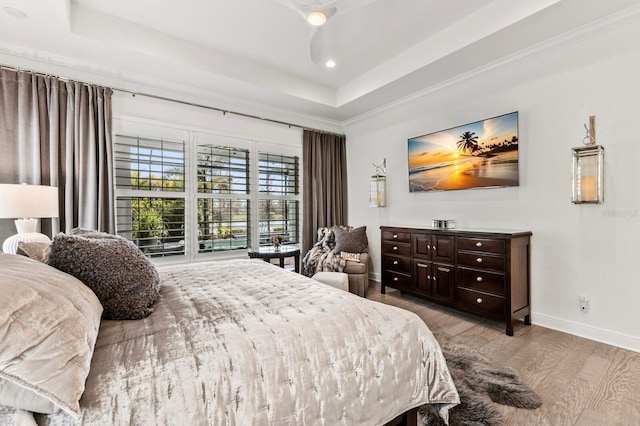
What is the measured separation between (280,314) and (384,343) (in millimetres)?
462

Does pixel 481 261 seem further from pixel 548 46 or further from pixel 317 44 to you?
pixel 317 44

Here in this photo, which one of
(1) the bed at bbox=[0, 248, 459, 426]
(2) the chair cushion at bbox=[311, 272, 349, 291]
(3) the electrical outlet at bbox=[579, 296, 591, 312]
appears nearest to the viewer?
(1) the bed at bbox=[0, 248, 459, 426]

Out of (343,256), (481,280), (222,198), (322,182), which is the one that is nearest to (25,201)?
(222,198)

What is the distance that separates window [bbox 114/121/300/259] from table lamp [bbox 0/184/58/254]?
879mm

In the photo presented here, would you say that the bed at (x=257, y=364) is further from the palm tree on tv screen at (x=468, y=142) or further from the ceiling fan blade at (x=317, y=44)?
the palm tree on tv screen at (x=468, y=142)

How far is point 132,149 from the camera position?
11.2 ft

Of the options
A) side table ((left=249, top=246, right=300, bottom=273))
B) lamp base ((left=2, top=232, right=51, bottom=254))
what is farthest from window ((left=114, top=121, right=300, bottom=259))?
lamp base ((left=2, top=232, right=51, bottom=254))

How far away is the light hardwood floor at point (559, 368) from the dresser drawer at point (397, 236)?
2.98 feet

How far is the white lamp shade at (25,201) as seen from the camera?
2.21 meters

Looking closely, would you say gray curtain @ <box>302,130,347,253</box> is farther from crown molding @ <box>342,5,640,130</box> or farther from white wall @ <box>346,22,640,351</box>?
white wall @ <box>346,22,640,351</box>

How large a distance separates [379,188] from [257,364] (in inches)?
148

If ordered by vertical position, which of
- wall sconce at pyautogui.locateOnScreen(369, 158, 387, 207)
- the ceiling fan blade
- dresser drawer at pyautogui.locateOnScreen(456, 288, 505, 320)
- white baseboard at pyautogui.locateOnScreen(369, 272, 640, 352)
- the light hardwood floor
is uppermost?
the ceiling fan blade

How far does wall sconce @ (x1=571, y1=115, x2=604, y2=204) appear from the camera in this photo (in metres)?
2.50

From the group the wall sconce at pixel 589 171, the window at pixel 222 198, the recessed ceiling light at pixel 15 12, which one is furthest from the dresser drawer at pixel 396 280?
the recessed ceiling light at pixel 15 12
